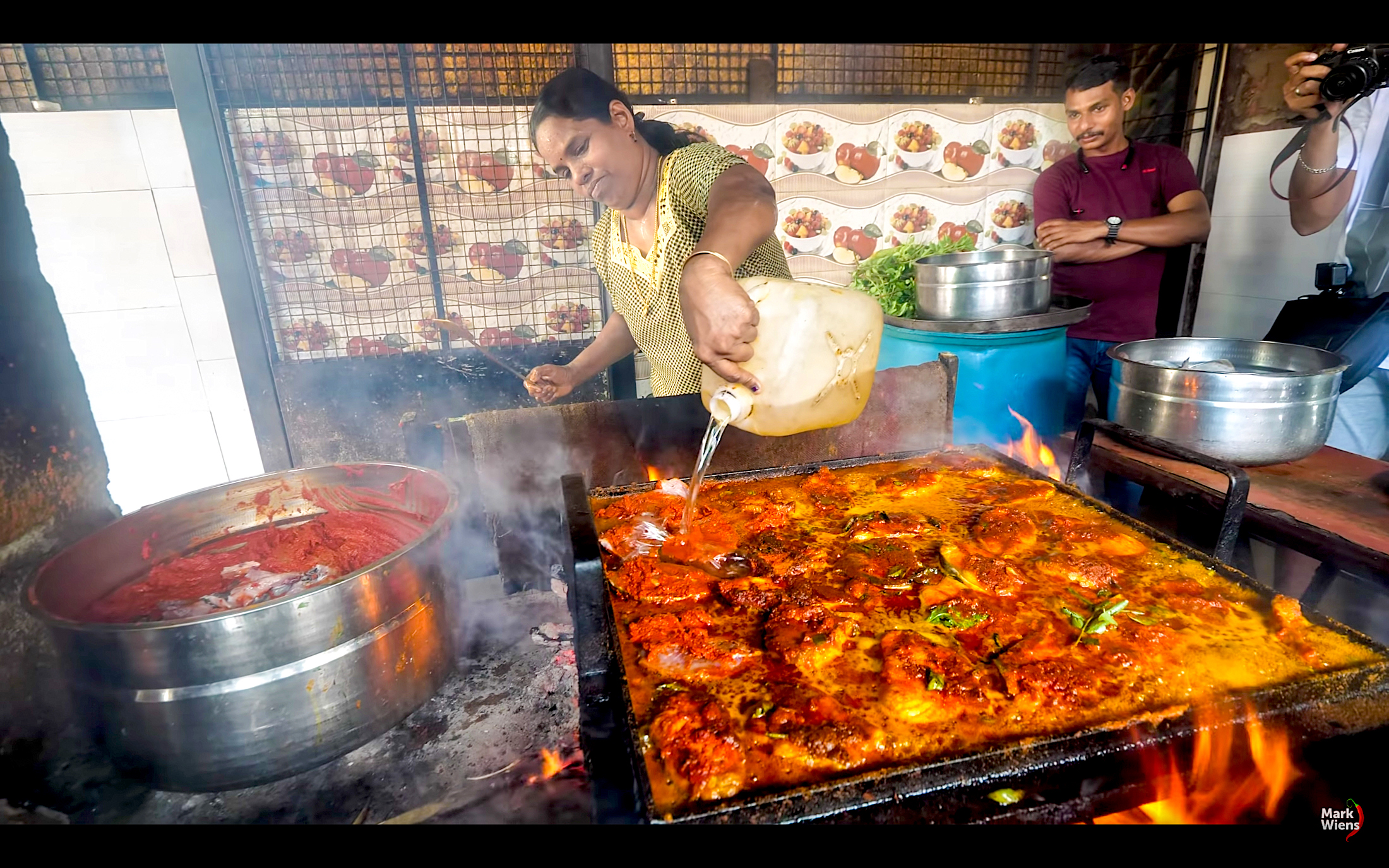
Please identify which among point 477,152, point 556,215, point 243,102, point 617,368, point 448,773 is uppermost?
point 243,102

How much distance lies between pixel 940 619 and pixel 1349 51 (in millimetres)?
3634

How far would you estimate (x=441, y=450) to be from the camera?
2.95 metres

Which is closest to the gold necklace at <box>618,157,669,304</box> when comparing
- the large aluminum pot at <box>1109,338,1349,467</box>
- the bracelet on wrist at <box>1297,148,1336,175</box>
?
the large aluminum pot at <box>1109,338,1349,467</box>

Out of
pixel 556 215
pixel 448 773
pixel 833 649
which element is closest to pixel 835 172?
pixel 556 215

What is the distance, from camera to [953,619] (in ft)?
5.60

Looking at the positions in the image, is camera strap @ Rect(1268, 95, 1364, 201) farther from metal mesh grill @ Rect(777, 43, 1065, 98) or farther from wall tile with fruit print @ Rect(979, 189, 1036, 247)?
metal mesh grill @ Rect(777, 43, 1065, 98)

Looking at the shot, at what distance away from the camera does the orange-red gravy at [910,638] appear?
133 centimetres

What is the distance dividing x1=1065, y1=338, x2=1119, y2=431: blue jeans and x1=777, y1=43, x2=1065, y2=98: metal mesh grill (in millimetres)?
2587

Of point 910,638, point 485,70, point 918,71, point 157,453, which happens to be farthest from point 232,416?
point 918,71

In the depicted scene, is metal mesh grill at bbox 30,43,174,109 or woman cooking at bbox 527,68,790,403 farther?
metal mesh grill at bbox 30,43,174,109

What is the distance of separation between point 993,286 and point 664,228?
223cm

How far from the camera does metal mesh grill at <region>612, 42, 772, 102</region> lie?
16.2ft

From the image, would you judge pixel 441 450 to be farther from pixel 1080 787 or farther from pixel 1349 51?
pixel 1349 51
